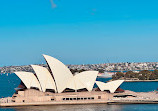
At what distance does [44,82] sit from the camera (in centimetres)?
6506

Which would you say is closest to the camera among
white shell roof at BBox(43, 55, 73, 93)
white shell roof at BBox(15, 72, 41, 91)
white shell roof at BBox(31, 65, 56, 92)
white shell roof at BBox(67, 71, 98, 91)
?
white shell roof at BBox(43, 55, 73, 93)

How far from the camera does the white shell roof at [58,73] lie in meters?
64.6

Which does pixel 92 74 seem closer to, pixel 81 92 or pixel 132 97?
pixel 81 92

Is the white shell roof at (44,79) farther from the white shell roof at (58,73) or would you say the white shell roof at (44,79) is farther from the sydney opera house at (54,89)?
the white shell roof at (58,73)

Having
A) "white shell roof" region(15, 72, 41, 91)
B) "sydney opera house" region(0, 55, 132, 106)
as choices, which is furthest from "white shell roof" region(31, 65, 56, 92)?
"white shell roof" region(15, 72, 41, 91)

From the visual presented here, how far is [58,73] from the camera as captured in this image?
213 feet

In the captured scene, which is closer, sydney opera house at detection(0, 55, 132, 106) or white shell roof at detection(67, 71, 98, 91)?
sydney opera house at detection(0, 55, 132, 106)

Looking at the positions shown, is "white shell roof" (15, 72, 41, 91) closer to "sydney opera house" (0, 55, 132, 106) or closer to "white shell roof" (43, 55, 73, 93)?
"sydney opera house" (0, 55, 132, 106)

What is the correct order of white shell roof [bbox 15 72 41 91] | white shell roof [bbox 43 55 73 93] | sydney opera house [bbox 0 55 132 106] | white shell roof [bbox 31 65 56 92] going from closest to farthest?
sydney opera house [bbox 0 55 132 106]
white shell roof [bbox 43 55 73 93]
white shell roof [bbox 31 65 56 92]
white shell roof [bbox 15 72 41 91]

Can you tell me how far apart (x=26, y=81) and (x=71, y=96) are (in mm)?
11000

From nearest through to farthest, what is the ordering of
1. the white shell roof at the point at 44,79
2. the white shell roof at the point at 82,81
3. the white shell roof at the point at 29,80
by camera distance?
1. the white shell roof at the point at 44,79
2. the white shell roof at the point at 29,80
3. the white shell roof at the point at 82,81

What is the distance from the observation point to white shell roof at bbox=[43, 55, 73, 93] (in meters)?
64.6

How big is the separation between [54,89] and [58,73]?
3815 mm

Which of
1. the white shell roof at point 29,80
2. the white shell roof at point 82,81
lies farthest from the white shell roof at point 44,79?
the white shell roof at point 82,81
